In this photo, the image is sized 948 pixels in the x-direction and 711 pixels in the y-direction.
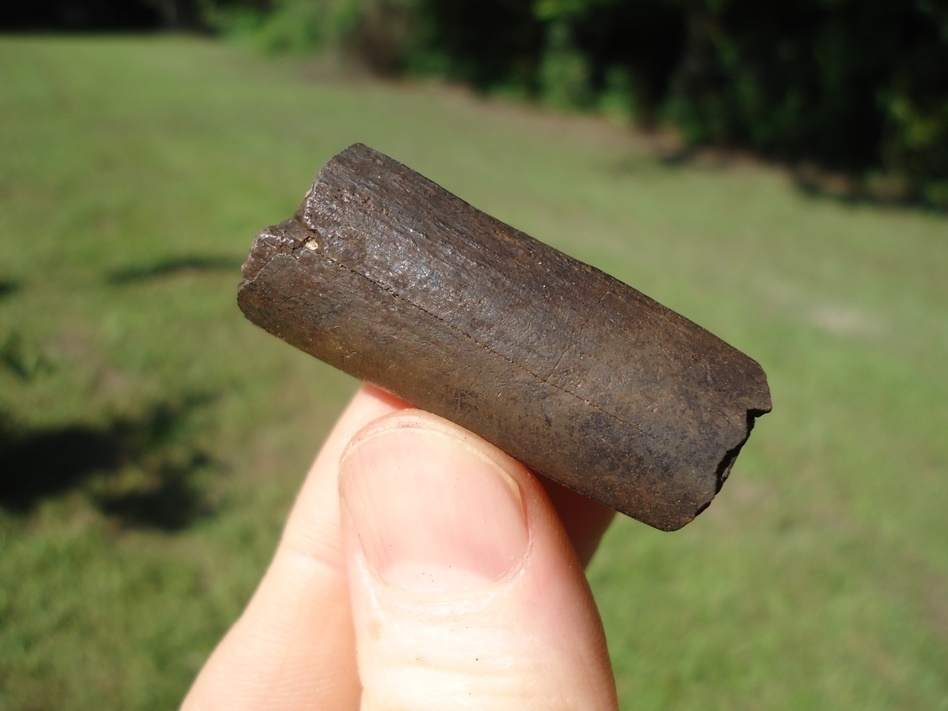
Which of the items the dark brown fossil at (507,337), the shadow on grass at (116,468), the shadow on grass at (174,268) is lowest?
the shadow on grass at (174,268)

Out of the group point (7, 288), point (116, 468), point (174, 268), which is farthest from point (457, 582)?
point (174, 268)

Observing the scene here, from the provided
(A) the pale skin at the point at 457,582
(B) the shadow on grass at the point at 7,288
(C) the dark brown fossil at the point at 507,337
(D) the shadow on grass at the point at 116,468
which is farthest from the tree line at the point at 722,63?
(A) the pale skin at the point at 457,582

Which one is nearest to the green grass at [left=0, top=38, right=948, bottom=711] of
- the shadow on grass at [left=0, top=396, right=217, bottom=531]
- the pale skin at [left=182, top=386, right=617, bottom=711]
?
the shadow on grass at [left=0, top=396, right=217, bottom=531]

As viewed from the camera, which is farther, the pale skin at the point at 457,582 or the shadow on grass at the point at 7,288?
the shadow on grass at the point at 7,288

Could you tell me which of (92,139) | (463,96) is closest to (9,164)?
(92,139)

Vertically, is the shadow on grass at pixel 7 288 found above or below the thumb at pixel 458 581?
below

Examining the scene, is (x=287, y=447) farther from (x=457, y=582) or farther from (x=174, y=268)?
(x=457, y=582)

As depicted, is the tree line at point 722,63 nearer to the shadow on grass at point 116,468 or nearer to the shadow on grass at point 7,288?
the shadow on grass at point 7,288
